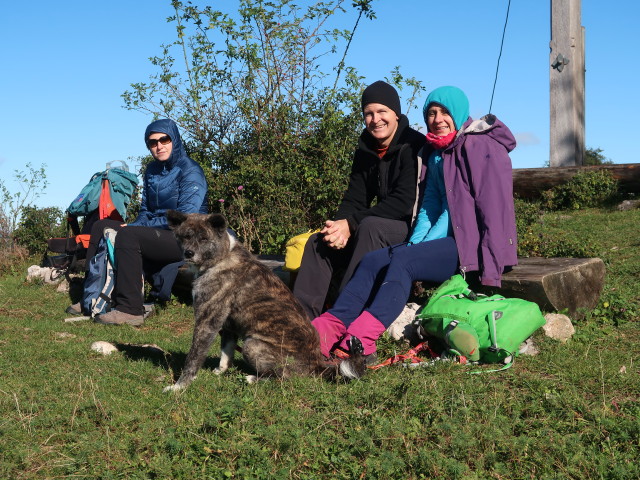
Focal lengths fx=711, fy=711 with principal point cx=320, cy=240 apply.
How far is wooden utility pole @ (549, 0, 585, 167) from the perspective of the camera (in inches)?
473

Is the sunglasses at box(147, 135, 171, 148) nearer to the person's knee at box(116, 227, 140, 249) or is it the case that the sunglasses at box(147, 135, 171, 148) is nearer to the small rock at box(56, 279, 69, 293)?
the person's knee at box(116, 227, 140, 249)

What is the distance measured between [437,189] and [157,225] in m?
3.80

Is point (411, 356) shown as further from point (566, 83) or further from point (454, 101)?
point (566, 83)

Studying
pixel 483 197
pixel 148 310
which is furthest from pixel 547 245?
pixel 148 310

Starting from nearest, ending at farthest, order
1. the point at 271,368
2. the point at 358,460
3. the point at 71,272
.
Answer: the point at 358,460 < the point at 271,368 < the point at 71,272

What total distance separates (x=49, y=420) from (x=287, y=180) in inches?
246

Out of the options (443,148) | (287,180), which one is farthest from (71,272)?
(443,148)

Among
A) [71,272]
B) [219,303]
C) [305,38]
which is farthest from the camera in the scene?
[305,38]

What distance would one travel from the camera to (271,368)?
5059mm

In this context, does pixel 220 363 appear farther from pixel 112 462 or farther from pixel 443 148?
pixel 443 148

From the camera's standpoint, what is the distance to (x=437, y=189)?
20.8 ft

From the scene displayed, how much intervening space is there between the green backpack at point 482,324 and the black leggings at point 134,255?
12.5ft

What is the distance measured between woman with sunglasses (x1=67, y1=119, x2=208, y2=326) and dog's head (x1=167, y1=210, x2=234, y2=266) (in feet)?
8.78

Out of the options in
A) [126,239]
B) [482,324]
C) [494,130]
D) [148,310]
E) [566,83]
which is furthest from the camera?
[566,83]
